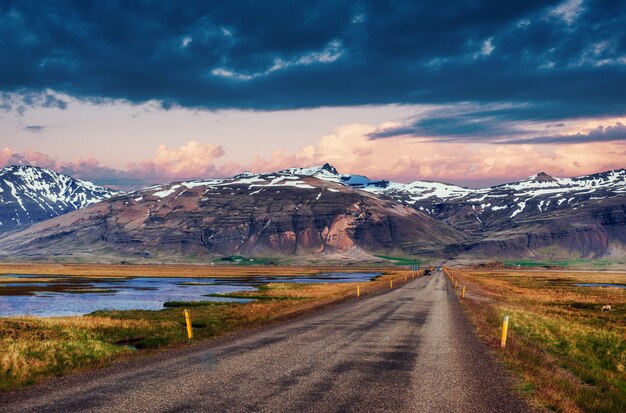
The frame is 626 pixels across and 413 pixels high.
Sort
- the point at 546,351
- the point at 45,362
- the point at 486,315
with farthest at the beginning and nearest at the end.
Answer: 1. the point at 486,315
2. the point at 546,351
3. the point at 45,362

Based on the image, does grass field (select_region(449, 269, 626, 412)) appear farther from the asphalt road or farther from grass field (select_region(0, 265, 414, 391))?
grass field (select_region(0, 265, 414, 391))

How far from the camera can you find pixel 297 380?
17.2m

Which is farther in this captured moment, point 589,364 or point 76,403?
point 589,364

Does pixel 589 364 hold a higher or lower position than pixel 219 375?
lower

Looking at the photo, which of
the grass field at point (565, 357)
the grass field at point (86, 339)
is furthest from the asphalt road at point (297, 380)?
the grass field at point (86, 339)

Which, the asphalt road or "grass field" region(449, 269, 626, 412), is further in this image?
"grass field" region(449, 269, 626, 412)

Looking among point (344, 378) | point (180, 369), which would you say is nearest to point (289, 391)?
point (344, 378)

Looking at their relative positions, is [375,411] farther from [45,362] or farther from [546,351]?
[546,351]

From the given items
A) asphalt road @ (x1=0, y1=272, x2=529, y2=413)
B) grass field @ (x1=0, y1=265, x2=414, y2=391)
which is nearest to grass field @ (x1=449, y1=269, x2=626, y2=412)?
asphalt road @ (x1=0, y1=272, x2=529, y2=413)

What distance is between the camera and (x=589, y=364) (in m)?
25.8

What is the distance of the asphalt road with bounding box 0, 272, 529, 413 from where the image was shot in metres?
14.6

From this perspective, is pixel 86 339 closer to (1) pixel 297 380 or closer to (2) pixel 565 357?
(1) pixel 297 380

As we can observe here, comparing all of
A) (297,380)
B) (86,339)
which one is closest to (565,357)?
(297,380)

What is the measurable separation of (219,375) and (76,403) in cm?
460
